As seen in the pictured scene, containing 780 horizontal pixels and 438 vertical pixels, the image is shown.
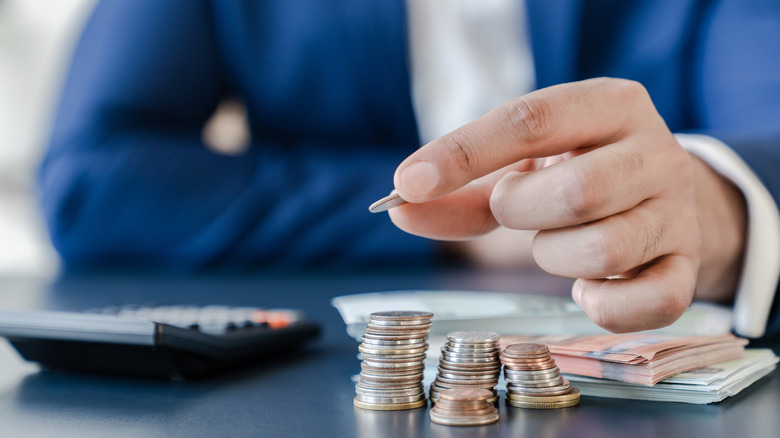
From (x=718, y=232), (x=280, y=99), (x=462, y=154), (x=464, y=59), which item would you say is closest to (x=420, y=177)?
(x=462, y=154)

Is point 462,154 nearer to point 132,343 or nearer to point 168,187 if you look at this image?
point 132,343

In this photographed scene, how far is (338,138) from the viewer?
170cm

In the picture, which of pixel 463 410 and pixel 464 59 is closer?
pixel 463 410

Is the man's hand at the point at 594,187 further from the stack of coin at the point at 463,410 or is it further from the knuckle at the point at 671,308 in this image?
the stack of coin at the point at 463,410

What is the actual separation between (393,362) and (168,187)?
100cm

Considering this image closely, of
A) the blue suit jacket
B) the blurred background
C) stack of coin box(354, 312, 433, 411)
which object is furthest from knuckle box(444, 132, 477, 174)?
the blurred background

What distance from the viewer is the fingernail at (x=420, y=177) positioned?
457 mm

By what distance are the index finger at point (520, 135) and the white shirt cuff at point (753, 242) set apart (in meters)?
0.25

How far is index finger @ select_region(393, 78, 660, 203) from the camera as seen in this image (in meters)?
0.46

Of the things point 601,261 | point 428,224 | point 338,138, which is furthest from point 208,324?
point 338,138

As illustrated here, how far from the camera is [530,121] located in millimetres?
469

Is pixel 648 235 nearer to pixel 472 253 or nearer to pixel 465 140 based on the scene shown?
pixel 465 140

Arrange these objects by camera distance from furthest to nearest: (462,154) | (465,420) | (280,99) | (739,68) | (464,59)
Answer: (280,99) < (464,59) < (739,68) < (462,154) < (465,420)

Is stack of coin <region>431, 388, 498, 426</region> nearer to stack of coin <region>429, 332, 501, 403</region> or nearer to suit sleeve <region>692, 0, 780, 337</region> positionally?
stack of coin <region>429, 332, 501, 403</region>
